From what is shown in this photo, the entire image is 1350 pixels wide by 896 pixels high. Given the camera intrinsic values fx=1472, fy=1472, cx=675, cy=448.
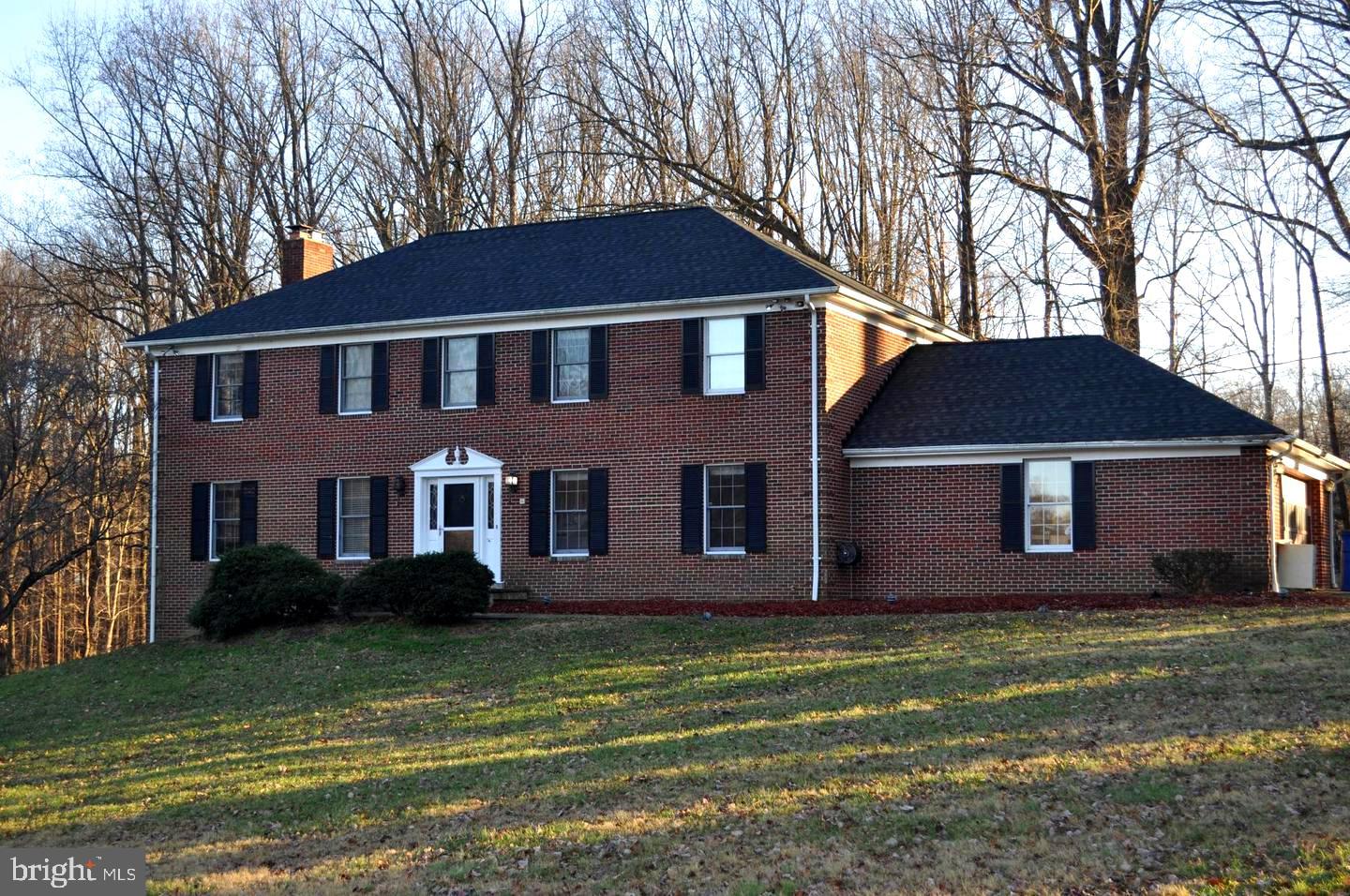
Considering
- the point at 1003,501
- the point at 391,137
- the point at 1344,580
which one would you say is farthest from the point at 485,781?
the point at 391,137

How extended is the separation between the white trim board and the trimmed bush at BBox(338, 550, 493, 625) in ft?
22.0

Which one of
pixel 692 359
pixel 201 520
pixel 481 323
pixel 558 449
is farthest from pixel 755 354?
pixel 201 520

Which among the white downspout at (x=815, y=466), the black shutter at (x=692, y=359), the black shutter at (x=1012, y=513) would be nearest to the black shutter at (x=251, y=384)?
the black shutter at (x=692, y=359)

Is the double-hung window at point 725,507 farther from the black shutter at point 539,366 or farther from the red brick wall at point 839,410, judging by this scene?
the black shutter at point 539,366

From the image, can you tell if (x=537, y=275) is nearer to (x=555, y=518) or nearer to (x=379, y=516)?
(x=555, y=518)

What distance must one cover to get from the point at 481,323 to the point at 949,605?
10.1 m

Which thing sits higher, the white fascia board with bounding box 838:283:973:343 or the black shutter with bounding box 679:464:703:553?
the white fascia board with bounding box 838:283:973:343

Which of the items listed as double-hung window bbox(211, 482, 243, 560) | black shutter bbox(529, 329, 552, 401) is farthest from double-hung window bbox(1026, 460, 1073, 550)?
double-hung window bbox(211, 482, 243, 560)

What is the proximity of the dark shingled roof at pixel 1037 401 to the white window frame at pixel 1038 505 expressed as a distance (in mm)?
444

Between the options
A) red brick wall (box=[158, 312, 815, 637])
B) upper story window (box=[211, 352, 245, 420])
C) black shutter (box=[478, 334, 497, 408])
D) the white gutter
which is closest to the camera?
the white gutter

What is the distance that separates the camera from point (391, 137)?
43.2 metres

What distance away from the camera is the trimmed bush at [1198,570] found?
22344mm

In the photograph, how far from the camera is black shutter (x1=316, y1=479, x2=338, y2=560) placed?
28.0 m

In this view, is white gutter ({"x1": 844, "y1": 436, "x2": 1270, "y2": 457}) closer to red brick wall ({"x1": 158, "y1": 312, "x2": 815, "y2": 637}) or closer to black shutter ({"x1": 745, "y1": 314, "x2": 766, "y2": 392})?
red brick wall ({"x1": 158, "y1": 312, "x2": 815, "y2": 637})
